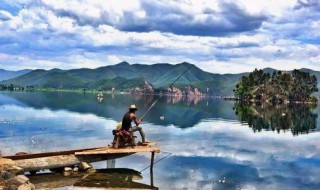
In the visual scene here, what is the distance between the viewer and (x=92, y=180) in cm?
2803

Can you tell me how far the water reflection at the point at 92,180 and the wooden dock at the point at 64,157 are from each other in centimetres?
82

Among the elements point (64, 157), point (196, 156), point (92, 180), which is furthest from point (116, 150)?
point (196, 156)

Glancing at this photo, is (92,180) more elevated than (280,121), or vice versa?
(280,121)

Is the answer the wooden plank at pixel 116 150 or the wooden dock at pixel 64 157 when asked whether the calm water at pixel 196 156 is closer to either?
the wooden dock at pixel 64 157

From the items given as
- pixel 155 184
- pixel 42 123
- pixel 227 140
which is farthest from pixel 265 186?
pixel 42 123

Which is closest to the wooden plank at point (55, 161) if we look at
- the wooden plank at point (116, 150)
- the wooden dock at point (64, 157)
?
the wooden dock at point (64, 157)

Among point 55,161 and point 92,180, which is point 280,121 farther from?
point 55,161

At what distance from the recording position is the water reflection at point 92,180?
88.1 feet

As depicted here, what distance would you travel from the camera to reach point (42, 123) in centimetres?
6612

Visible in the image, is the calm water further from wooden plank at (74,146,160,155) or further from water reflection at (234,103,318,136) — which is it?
water reflection at (234,103,318,136)

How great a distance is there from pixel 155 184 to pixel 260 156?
54.3 ft

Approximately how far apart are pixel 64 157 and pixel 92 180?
2899 mm

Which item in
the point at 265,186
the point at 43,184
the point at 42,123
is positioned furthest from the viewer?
the point at 42,123

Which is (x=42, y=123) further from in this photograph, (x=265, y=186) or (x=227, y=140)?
(x=265, y=186)
